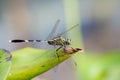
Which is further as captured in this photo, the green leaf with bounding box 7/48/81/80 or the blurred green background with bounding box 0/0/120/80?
the blurred green background with bounding box 0/0/120/80

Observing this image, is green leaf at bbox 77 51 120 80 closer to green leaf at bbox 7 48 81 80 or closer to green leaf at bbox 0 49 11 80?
green leaf at bbox 7 48 81 80

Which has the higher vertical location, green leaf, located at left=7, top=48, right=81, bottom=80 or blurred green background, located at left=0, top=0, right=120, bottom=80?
green leaf, located at left=7, top=48, right=81, bottom=80

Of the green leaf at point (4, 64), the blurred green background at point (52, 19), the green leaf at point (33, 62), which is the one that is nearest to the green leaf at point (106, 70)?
the green leaf at point (33, 62)

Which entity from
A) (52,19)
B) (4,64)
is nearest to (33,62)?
(4,64)

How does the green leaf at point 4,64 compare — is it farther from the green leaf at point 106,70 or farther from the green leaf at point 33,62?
the green leaf at point 106,70

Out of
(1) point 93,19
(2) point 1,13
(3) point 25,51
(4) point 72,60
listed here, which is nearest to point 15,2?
(2) point 1,13

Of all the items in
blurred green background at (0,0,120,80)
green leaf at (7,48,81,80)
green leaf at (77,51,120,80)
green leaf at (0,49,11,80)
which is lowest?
blurred green background at (0,0,120,80)

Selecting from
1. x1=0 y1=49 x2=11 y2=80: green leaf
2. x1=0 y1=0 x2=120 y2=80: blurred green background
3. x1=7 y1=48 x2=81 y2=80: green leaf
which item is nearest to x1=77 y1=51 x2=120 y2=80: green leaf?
x1=7 y1=48 x2=81 y2=80: green leaf

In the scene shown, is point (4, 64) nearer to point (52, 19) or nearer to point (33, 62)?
point (33, 62)

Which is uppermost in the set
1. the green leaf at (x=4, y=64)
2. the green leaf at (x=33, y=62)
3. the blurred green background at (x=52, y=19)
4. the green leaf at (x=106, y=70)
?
the green leaf at (x=4, y=64)
